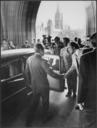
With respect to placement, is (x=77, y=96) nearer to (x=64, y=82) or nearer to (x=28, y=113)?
(x=64, y=82)

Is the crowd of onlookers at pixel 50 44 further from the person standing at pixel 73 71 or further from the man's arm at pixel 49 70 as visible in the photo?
the man's arm at pixel 49 70

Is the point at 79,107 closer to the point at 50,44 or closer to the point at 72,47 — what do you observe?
the point at 72,47

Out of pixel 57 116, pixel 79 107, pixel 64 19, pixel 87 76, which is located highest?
pixel 64 19

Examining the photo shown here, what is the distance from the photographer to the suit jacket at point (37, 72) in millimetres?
2439

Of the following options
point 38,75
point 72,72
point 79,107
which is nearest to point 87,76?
point 72,72

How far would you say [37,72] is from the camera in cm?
245

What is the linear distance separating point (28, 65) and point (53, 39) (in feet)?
1.55

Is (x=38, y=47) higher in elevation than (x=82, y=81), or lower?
higher

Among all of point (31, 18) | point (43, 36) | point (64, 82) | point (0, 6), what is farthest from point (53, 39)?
point (0, 6)

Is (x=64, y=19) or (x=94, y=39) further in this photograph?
(x=64, y=19)

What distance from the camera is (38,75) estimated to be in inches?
96.7

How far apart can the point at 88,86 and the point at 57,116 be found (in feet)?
1.79

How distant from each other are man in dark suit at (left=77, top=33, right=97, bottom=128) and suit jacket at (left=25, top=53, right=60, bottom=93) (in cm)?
42

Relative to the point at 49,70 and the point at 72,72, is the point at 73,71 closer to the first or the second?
the point at 72,72
